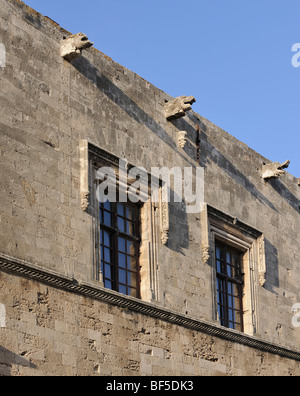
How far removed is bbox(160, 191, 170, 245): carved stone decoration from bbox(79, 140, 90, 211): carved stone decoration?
1.78 metres

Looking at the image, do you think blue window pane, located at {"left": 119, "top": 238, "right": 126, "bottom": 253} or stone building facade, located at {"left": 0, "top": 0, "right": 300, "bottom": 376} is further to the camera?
blue window pane, located at {"left": 119, "top": 238, "right": 126, "bottom": 253}

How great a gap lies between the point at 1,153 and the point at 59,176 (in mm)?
1158

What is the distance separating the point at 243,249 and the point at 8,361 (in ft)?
21.3

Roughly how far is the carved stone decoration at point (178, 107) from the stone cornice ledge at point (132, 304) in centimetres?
346

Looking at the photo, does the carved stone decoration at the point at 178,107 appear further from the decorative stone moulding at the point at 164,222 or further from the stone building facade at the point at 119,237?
the decorative stone moulding at the point at 164,222

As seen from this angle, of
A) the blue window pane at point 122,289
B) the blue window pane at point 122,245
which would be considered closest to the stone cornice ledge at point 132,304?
the blue window pane at point 122,289

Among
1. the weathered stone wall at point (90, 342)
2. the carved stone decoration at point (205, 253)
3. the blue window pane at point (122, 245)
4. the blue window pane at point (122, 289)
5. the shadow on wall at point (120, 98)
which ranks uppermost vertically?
the shadow on wall at point (120, 98)

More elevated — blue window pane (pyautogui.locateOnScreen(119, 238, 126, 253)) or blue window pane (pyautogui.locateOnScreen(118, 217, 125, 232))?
blue window pane (pyautogui.locateOnScreen(118, 217, 125, 232))

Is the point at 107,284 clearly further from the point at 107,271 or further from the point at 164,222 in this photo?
the point at 164,222

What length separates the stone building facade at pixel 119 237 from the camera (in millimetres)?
13016

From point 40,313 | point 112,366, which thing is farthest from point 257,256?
point 40,313

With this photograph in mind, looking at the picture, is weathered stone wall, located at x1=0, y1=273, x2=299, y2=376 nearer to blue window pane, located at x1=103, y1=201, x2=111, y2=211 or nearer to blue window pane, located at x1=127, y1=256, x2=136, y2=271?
blue window pane, located at x1=127, y1=256, x2=136, y2=271

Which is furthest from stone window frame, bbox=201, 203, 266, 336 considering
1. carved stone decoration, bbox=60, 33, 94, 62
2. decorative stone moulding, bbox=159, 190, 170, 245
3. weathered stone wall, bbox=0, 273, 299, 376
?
carved stone decoration, bbox=60, 33, 94, 62

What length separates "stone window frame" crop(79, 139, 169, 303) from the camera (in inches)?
A: 559
